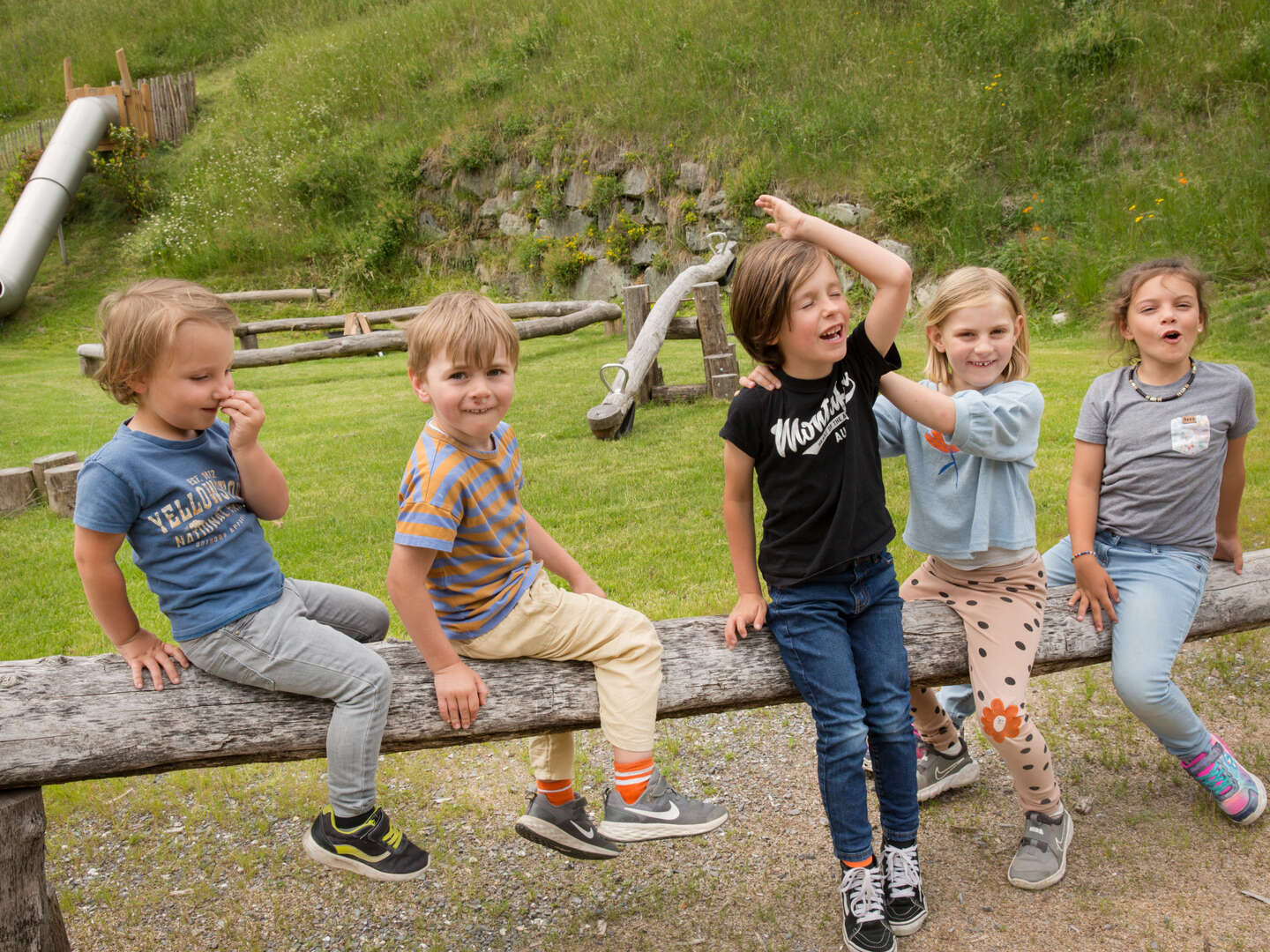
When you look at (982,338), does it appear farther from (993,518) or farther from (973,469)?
(993,518)

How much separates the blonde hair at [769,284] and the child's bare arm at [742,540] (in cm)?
31

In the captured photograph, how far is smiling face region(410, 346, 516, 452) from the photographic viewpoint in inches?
94.6

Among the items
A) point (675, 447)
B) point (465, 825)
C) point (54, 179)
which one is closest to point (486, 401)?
point (465, 825)

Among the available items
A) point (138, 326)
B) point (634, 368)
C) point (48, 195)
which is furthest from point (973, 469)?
point (48, 195)

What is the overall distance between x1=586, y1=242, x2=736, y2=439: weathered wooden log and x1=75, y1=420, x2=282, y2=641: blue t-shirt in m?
5.44

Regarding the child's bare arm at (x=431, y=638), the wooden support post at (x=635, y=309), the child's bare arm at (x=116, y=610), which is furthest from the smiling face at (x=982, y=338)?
the wooden support post at (x=635, y=309)

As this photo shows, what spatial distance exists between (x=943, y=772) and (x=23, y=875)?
107 inches

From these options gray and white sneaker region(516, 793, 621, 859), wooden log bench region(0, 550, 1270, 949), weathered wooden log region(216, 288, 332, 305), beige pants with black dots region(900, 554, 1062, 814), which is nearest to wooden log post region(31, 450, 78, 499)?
wooden log bench region(0, 550, 1270, 949)

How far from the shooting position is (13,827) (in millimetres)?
2396

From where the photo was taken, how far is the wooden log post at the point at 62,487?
22.5 feet

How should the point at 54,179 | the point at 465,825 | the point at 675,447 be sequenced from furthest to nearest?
the point at 54,179, the point at 675,447, the point at 465,825

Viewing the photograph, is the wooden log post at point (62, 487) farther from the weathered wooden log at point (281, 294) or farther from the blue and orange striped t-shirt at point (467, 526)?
the weathered wooden log at point (281, 294)

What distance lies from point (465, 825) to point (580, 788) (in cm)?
42

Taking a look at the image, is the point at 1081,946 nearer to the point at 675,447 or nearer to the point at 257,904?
the point at 257,904
